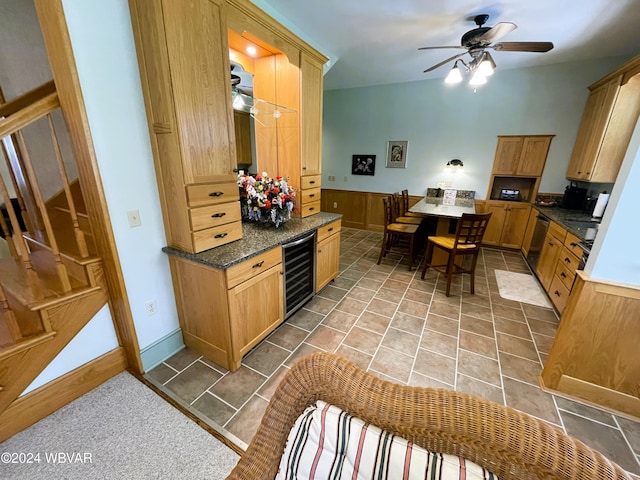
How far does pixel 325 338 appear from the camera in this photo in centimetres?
226

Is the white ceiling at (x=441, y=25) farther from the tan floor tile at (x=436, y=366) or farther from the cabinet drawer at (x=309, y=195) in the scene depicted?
the tan floor tile at (x=436, y=366)

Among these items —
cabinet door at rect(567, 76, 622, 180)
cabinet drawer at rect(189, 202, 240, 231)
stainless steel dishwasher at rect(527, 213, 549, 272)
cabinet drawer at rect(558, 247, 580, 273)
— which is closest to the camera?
cabinet drawer at rect(189, 202, 240, 231)

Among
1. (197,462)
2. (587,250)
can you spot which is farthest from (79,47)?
(587,250)

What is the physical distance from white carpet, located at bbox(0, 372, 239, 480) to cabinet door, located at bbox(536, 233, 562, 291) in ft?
11.8

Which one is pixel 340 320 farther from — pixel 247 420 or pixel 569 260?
pixel 569 260

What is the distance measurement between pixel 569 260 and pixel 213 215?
332 centimetres

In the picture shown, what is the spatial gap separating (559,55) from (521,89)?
0.58 m

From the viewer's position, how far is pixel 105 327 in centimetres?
172

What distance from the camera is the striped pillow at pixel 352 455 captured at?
63 cm

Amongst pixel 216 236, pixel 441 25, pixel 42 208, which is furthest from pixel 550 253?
pixel 42 208

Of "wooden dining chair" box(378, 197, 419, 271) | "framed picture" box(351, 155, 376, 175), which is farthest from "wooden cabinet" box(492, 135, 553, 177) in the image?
"framed picture" box(351, 155, 376, 175)

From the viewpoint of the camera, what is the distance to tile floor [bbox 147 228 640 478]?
158 cm

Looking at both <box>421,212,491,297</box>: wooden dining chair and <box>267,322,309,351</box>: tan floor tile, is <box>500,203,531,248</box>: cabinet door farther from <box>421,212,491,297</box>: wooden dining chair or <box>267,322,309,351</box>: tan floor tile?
<box>267,322,309,351</box>: tan floor tile

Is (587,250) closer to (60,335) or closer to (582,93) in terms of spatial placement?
(582,93)
